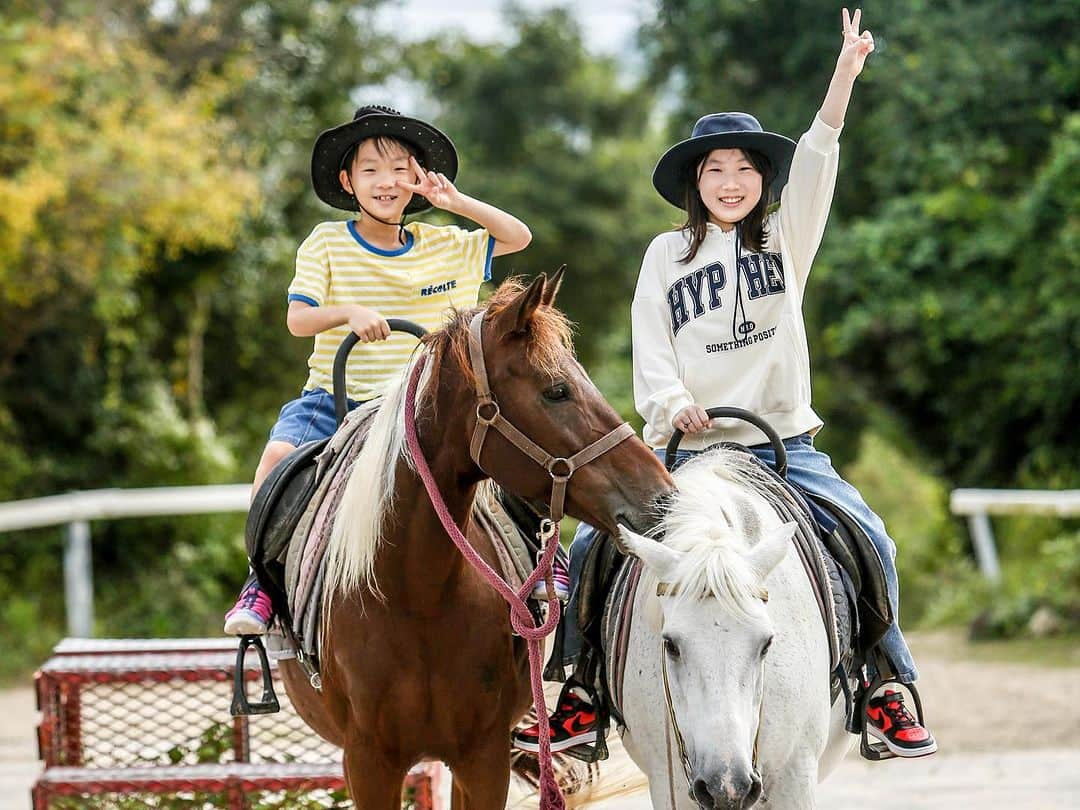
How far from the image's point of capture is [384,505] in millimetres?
3498

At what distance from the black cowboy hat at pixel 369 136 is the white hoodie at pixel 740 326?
93 centimetres

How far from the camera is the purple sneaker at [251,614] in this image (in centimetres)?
400

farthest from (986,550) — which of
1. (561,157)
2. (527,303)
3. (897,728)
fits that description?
(561,157)

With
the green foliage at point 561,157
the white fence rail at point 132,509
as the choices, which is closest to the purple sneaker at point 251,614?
the white fence rail at point 132,509

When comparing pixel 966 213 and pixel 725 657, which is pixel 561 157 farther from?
pixel 725 657

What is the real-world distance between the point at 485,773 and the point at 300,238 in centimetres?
1188

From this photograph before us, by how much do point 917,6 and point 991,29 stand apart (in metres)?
0.74

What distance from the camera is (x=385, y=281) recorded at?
4273 millimetres

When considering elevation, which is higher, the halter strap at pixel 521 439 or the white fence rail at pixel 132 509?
the halter strap at pixel 521 439

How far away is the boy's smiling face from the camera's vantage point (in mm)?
4203

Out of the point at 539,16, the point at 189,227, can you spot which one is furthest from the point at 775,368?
the point at 539,16

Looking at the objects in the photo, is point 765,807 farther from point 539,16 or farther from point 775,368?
point 539,16

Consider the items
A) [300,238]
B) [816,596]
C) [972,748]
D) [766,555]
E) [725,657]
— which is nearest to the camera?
[725,657]

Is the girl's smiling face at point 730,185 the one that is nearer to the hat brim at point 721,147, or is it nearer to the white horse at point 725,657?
the hat brim at point 721,147
